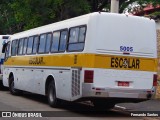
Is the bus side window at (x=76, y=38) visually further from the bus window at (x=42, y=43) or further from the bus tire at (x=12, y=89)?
the bus tire at (x=12, y=89)

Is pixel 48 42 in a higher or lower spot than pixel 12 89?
higher

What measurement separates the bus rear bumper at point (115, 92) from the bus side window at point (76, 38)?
54.5 inches

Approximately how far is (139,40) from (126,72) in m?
1.17

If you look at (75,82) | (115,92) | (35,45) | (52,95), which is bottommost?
(52,95)

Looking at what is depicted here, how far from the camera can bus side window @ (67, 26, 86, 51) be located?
1509 centimetres

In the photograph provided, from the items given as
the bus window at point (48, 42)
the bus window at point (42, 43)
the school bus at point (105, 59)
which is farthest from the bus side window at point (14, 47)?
the school bus at point (105, 59)

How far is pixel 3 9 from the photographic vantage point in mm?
40625

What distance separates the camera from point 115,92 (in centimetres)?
1480

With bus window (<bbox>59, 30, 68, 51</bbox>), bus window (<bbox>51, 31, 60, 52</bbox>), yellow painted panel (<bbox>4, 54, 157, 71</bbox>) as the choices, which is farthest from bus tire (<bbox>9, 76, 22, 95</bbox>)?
bus window (<bbox>59, 30, 68, 51</bbox>)

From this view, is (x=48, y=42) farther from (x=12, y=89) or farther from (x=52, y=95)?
(x=12, y=89)

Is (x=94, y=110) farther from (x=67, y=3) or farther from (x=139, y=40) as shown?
(x=67, y=3)

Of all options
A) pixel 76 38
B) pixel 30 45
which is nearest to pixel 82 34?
pixel 76 38

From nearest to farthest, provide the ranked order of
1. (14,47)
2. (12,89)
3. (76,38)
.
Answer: (76,38), (12,89), (14,47)

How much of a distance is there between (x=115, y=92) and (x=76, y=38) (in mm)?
2255
